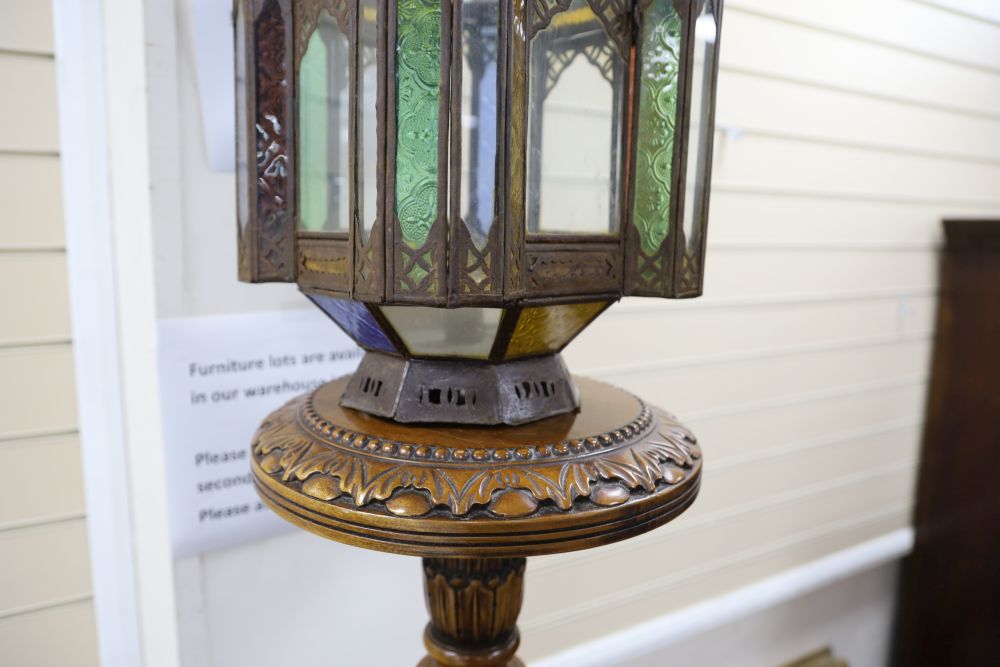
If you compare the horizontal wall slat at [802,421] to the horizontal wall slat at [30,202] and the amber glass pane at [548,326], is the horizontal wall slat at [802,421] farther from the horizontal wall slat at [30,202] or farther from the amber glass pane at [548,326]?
the horizontal wall slat at [30,202]

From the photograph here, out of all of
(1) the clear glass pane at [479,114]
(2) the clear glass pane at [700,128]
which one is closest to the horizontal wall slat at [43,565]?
(1) the clear glass pane at [479,114]

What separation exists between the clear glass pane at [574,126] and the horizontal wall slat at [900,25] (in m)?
0.82

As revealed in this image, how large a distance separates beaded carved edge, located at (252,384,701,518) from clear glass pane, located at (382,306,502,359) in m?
0.09

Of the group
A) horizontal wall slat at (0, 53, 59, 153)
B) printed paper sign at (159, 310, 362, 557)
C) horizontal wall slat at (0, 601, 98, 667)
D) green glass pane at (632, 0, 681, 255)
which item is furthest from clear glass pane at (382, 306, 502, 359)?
horizontal wall slat at (0, 601, 98, 667)

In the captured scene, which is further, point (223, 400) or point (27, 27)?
point (223, 400)

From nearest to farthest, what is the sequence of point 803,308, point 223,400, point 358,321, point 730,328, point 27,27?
point 358,321 < point 27,27 < point 223,400 < point 730,328 < point 803,308

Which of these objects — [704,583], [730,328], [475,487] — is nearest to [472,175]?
[475,487]

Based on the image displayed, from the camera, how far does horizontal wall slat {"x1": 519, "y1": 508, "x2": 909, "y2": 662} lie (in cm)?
125

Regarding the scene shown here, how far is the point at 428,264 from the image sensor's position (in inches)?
19.4

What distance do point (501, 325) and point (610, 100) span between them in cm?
22

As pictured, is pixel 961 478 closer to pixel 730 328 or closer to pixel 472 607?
pixel 730 328

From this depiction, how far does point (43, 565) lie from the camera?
0.81m

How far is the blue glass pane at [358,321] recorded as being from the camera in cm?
58

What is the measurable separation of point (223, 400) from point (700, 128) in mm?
679
